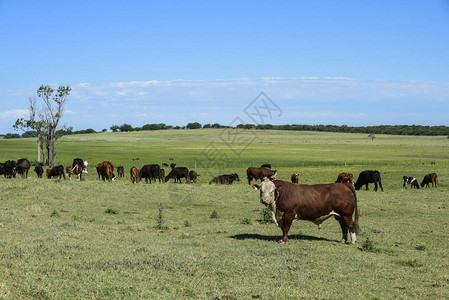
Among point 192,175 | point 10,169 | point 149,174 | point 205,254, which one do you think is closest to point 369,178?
point 192,175

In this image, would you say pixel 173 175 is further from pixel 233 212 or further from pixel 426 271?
pixel 426 271

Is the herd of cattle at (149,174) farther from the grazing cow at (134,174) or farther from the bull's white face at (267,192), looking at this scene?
the bull's white face at (267,192)

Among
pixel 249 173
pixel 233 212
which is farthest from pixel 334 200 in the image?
pixel 249 173

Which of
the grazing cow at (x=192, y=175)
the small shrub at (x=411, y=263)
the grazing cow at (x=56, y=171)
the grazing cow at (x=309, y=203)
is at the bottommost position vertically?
the grazing cow at (x=192, y=175)

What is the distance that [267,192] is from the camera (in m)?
13.3

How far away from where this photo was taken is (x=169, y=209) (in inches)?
880

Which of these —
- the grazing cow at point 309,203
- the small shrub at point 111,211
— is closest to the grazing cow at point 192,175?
the small shrub at point 111,211

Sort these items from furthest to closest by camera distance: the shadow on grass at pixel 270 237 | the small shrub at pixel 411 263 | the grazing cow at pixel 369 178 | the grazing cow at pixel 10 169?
the grazing cow at pixel 10 169, the grazing cow at pixel 369 178, the shadow on grass at pixel 270 237, the small shrub at pixel 411 263

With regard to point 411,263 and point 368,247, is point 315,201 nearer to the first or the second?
point 368,247

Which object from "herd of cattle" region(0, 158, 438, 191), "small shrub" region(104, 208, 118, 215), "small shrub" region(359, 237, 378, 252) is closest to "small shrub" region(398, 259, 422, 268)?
"small shrub" region(359, 237, 378, 252)

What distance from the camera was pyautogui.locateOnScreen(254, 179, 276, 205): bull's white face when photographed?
13.3m

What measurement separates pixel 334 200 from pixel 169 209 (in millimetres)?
10941

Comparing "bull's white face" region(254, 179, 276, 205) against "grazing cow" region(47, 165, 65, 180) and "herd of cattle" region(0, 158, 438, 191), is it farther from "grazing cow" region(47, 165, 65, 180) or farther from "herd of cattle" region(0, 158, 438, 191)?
"grazing cow" region(47, 165, 65, 180)

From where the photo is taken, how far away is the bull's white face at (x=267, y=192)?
43.5 ft
